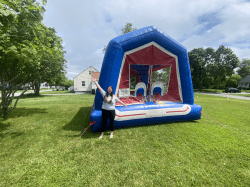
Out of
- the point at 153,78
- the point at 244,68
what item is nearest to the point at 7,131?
the point at 153,78

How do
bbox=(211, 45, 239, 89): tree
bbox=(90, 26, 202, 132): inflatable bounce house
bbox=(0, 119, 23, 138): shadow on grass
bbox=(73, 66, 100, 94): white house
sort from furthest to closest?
bbox=(211, 45, 239, 89): tree
bbox=(73, 66, 100, 94): white house
bbox=(90, 26, 202, 132): inflatable bounce house
bbox=(0, 119, 23, 138): shadow on grass

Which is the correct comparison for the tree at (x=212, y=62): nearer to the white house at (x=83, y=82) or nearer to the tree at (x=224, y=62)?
the tree at (x=224, y=62)

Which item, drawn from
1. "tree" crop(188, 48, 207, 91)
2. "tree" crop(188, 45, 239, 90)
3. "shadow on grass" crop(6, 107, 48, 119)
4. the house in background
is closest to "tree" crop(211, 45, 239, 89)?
"tree" crop(188, 45, 239, 90)

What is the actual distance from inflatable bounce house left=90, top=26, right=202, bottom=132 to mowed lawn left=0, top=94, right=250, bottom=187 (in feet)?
2.02

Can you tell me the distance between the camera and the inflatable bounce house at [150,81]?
13.2 ft

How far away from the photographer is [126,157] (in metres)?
2.62

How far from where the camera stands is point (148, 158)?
2.59 meters

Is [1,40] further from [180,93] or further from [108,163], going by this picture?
[180,93]

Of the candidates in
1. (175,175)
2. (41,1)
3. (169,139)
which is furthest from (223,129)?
(41,1)

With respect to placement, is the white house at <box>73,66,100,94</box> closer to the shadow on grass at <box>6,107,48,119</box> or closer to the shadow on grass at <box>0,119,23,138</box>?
the shadow on grass at <box>6,107,48,119</box>

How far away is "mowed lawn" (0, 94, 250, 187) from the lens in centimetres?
203

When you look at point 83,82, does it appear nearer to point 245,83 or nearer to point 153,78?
point 153,78

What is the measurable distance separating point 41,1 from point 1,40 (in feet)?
5.83

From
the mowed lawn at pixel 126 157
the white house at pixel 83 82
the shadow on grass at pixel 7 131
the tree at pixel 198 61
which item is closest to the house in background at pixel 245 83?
the tree at pixel 198 61
